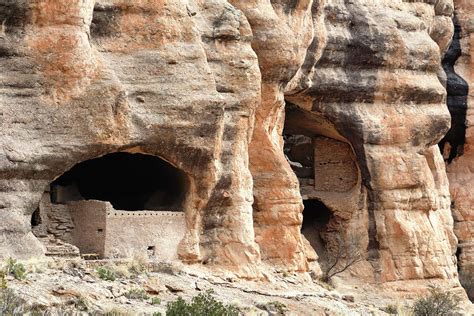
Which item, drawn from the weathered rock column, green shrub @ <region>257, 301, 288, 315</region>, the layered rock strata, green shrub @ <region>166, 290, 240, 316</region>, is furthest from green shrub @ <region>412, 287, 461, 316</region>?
green shrub @ <region>166, 290, 240, 316</region>

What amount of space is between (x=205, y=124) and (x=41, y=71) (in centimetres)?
378

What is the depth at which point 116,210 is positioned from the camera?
30.7m

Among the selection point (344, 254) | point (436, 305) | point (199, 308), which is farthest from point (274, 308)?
point (344, 254)

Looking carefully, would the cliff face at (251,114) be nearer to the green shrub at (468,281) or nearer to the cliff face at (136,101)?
the cliff face at (136,101)

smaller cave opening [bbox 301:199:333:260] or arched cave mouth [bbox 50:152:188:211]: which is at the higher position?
arched cave mouth [bbox 50:152:188:211]

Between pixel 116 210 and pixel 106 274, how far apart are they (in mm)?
3060

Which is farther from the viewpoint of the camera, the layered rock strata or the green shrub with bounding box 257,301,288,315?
the layered rock strata

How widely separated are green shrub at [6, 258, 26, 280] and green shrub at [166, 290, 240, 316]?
2397mm

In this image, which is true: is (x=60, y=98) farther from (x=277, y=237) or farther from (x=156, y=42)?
(x=277, y=237)

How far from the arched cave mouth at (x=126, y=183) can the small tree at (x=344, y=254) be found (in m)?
6.64

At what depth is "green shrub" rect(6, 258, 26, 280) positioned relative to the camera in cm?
2589

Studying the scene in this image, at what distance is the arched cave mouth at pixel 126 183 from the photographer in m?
32.2

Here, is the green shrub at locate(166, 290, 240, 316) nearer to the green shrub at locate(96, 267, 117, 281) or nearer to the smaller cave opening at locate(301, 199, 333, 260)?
the green shrub at locate(96, 267, 117, 281)

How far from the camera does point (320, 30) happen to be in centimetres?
3672
